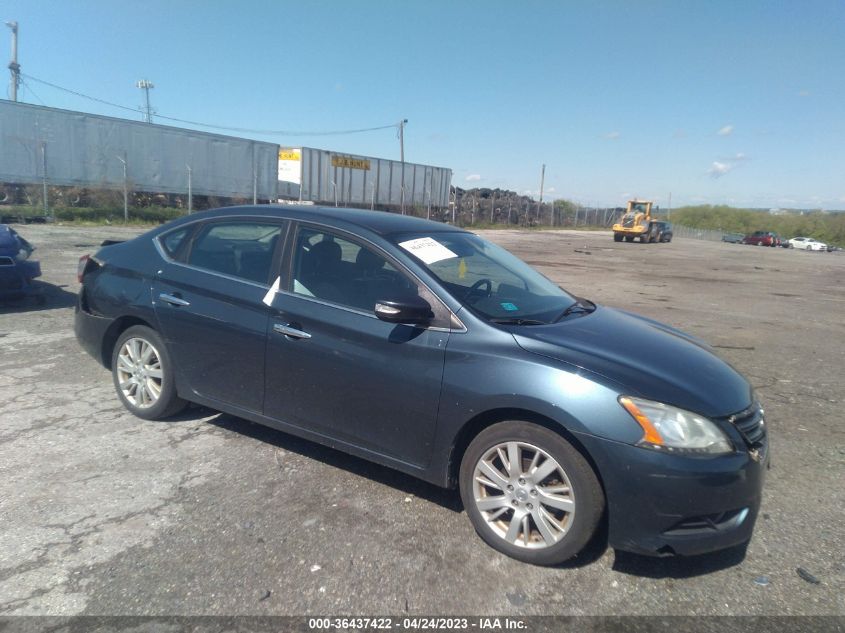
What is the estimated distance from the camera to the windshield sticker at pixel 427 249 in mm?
3758

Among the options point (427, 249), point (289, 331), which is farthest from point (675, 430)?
point (289, 331)

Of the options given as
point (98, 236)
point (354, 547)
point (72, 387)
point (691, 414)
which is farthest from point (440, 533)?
point (98, 236)

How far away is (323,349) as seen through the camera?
12.0ft

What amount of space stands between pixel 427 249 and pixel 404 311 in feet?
2.33

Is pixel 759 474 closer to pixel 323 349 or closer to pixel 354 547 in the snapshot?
pixel 354 547

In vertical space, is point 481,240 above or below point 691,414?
above

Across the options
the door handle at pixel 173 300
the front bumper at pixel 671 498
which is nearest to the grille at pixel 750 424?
the front bumper at pixel 671 498

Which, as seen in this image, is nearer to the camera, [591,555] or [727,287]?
[591,555]

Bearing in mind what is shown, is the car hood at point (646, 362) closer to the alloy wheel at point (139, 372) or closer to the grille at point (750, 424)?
the grille at point (750, 424)

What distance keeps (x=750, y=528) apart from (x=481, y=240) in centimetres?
265

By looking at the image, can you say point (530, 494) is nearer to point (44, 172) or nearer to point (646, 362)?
point (646, 362)

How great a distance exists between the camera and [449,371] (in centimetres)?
327

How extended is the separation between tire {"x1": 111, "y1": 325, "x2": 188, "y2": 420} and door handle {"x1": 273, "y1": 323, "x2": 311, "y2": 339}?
1.05 metres

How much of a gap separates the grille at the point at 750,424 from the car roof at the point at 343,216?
212 centimetres
